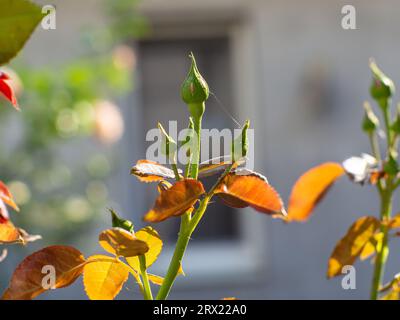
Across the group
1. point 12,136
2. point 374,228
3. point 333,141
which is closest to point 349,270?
point 374,228

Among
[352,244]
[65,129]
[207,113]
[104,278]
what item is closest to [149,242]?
[104,278]

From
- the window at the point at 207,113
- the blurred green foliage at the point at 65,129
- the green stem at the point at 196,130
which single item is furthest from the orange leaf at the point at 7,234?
the window at the point at 207,113

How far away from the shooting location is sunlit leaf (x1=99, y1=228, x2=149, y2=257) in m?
0.39

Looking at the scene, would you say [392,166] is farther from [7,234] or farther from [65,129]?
[65,129]

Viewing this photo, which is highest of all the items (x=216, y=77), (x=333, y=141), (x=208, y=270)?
(x=216, y=77)

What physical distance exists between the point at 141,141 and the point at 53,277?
11.3 ft

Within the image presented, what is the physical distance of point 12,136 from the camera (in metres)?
3.50

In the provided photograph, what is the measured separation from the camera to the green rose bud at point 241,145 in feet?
1.29

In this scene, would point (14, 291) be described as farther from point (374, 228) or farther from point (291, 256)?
point (291, 256)

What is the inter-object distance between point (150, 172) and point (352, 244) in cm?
18

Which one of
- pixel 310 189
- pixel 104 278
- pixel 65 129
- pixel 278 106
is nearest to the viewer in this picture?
pixel 104 278

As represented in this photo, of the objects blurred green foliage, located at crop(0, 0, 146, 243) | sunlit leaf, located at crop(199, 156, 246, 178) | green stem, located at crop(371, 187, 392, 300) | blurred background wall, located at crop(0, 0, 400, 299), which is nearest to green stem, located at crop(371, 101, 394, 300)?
green stem, located at crop(371, 187, 392, 300)

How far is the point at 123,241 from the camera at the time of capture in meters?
0.39

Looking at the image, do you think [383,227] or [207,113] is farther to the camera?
[207,113]
